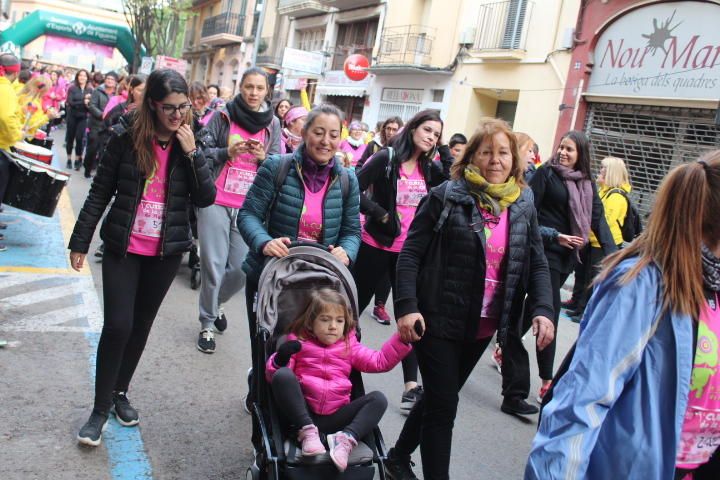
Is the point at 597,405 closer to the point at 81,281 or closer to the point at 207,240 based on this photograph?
the point at 207,240

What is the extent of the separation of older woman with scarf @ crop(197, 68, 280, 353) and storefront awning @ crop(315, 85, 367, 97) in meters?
22.1

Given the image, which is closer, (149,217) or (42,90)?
(149,217)

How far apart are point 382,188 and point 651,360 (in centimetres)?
370

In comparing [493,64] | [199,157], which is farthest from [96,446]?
[493,64]

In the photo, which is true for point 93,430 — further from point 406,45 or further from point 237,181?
point 406,45

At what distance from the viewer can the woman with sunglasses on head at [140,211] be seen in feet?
12.1

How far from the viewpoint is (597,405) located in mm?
1979

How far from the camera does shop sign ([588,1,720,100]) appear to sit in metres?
13.5

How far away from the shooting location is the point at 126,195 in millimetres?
3725

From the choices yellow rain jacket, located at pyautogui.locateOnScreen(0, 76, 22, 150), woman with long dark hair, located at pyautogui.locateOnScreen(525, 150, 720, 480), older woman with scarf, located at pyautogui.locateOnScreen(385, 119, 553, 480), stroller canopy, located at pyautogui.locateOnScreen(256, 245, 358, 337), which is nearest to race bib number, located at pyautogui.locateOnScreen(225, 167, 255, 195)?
stroller canopy, located at pyautogui.locateOnScreen(256, 245, 358, 337)

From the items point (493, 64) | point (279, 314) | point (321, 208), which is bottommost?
point (279, 314)

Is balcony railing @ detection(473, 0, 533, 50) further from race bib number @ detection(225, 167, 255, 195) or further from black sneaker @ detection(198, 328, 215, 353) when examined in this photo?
black sneaker @ detection(198, 328, 215, 353)

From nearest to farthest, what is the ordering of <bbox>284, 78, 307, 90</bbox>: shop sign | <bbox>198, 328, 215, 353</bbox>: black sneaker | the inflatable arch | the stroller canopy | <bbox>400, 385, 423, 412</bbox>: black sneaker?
the stroller canopy
<bbox>400, 385, 423, 412</bbox>: black sneaker
<bbox>198, 328, 215, 353</bbox>: black sneaker
<bbox>284, 78, 307, 90</bbox>: shop sign
the inflatable arch

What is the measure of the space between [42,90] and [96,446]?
21.8 ft
